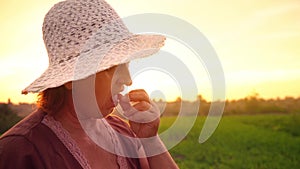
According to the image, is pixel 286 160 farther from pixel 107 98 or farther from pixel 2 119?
pixel 107 98

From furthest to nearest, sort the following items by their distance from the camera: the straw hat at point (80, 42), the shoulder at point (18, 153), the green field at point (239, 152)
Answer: the green field at point (239, 152)
the straw hat at point (80, 42)
the shoulder at point (18, 153)

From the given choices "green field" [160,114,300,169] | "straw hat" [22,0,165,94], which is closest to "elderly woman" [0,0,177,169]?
"straw hat" [22,0,165,94]

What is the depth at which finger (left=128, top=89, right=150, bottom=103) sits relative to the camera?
1.82 m

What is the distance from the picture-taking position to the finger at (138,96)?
182 centimetres

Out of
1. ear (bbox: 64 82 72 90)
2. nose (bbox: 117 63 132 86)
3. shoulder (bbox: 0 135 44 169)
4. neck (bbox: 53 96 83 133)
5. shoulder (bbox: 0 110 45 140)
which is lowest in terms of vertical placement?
shoulder (bbox: 0 135 44 169)

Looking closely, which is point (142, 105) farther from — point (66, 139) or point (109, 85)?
point (66, 139)

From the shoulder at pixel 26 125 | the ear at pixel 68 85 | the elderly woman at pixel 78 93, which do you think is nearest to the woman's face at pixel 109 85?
the elderly woman at pixel 78 93

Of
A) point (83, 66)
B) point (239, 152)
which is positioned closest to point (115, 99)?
point (83, 66)

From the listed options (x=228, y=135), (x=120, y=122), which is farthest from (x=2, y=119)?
(x=228, y=135)

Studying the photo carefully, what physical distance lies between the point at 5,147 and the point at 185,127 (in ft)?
2.34

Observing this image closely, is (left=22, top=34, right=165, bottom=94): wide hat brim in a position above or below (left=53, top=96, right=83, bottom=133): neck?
above

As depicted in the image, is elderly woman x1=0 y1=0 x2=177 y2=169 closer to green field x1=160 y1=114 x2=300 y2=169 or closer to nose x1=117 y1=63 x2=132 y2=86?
nose x1=117 y1=63 x2=132 y2=86

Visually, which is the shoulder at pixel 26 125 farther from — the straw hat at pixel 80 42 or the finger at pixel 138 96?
the finger at pixel 138 96

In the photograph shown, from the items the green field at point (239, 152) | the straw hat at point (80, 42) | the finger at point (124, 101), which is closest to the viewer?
the straw hat at point (80, 42)
